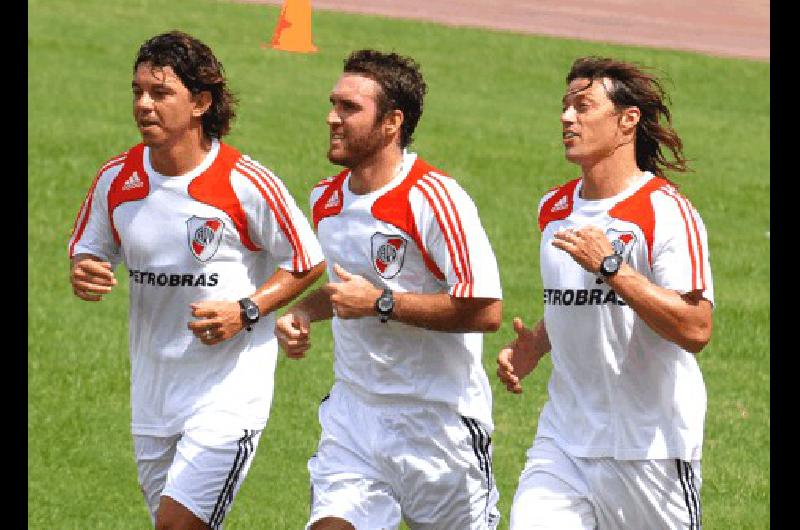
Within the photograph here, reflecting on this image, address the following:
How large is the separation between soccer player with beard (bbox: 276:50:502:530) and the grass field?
135cm

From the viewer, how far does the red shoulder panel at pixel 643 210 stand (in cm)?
895

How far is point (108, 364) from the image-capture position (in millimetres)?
16797

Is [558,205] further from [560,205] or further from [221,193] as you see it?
[221,193]

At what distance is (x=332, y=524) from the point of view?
373 inches

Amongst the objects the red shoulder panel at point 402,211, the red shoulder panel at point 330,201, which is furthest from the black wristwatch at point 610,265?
the red shoulder panel at point 330,201

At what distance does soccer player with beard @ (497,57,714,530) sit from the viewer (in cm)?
905

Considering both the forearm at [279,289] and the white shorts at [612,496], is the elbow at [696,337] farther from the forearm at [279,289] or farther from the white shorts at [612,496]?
the forearm at [279,289]

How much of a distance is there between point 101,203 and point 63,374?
255 inches

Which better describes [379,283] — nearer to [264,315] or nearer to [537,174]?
[264,315]

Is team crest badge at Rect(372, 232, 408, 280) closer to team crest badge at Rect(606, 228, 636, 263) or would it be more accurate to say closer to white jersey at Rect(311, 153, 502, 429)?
white jersey at Rect(311, 153, 502, 429)

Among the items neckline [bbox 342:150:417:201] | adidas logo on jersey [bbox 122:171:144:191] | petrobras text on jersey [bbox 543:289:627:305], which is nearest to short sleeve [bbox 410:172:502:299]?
neckline [bbox 342:150:417:201]

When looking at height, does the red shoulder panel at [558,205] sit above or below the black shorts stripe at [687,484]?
above

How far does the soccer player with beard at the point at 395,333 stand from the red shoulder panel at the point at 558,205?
304 mm
